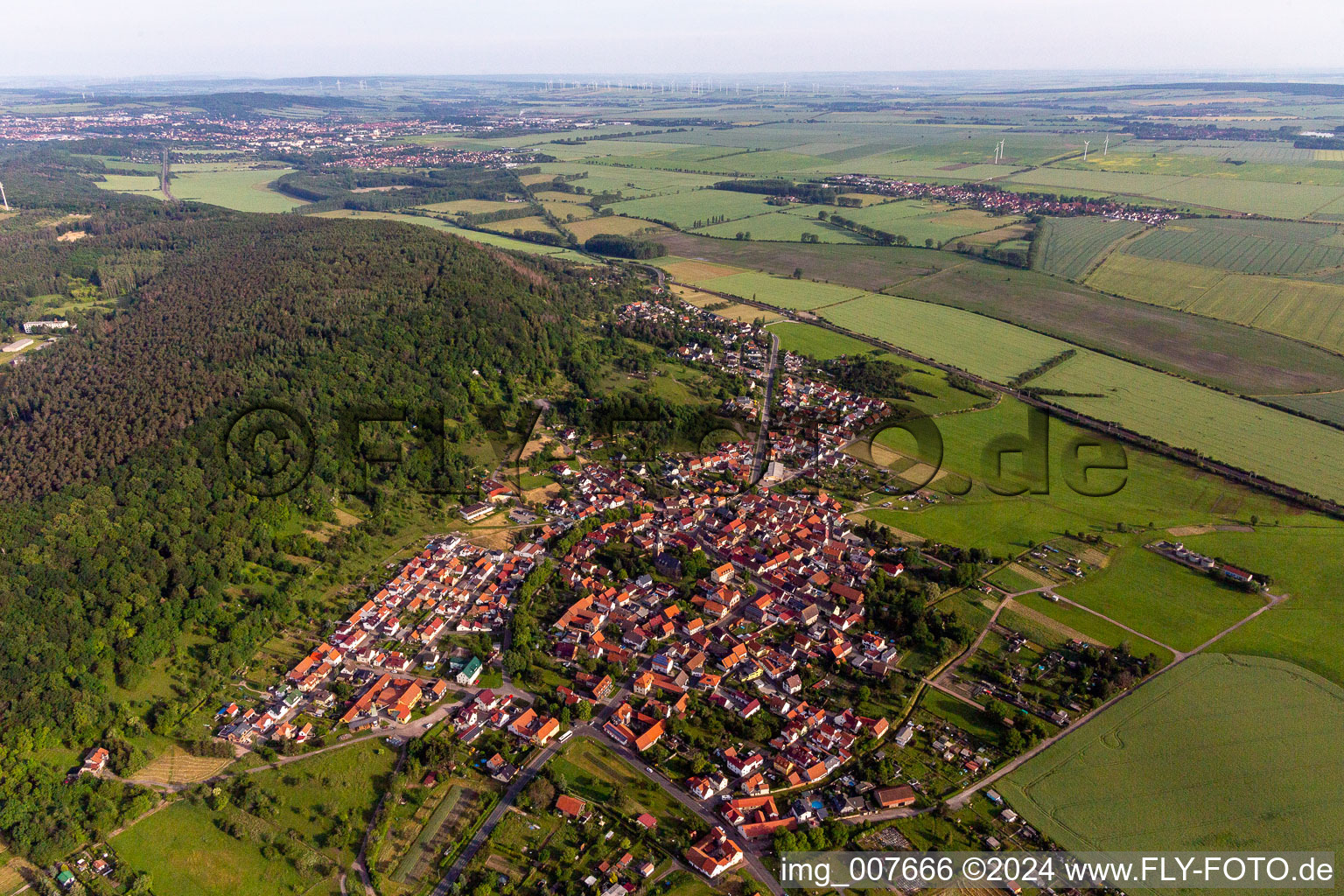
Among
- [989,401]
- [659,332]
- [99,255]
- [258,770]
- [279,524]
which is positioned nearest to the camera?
[258,770]

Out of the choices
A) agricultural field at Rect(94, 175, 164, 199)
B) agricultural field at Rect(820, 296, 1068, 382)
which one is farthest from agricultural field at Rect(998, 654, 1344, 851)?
agricultural field at Rect(94, 175, 164, 199)

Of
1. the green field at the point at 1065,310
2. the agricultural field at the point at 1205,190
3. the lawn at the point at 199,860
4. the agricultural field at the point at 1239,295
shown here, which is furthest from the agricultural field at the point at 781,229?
the lawn at the point at 199,860

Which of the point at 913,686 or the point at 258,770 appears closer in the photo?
the point at 258,770

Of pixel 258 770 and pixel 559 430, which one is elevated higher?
pixel 559 430

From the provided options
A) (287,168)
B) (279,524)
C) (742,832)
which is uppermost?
(287,168)

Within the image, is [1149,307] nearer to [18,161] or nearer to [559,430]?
[559,430]

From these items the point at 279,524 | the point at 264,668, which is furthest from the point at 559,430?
the point at 264,668

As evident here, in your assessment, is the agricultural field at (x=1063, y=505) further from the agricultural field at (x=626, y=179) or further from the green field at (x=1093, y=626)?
the agricultural field at (x=626, y=179)
